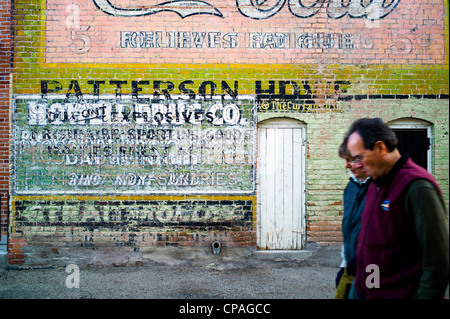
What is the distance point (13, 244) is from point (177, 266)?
10.1 feet

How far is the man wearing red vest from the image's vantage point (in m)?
1.74

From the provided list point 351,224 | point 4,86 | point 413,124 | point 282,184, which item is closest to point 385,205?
point 351,224

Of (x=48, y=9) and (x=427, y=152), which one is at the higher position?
(x=48, y=9)

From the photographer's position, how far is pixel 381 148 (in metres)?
2.18

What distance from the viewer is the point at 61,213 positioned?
577 centimetres

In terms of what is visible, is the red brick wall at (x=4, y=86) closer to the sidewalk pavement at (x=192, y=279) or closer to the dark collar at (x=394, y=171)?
the sidewalk pavement at (x=192, y=279)

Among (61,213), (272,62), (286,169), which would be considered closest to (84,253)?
(61,213)

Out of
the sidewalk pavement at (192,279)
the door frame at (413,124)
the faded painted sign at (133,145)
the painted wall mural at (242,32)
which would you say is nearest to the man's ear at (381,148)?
the sidewalk pavement at (192,279)

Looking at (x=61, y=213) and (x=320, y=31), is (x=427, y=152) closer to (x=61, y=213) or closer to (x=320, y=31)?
(x=320, y=31)

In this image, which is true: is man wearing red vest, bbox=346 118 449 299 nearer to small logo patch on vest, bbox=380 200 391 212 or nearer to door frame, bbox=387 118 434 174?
small logo patch on vest, bbox=380 200 391 212

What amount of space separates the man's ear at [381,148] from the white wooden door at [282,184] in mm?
3852

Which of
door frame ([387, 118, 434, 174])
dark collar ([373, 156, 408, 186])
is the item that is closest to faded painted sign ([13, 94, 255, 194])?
door frame ([387, 118, 434, 174])

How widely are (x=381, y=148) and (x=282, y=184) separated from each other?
3.90 m

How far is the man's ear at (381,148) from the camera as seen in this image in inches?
85.7
